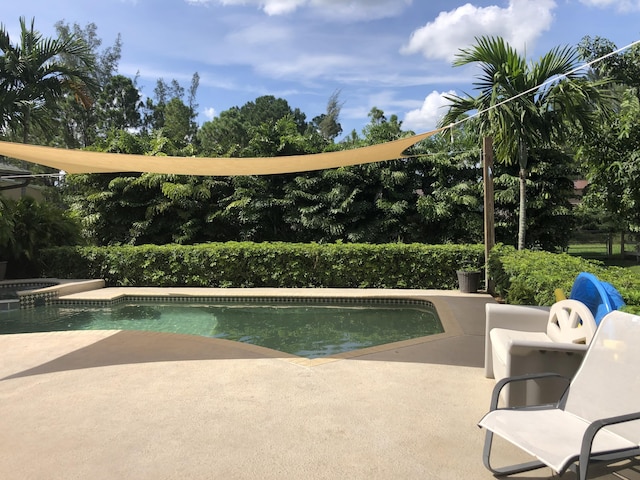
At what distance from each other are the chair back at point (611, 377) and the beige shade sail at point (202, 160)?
3284mm

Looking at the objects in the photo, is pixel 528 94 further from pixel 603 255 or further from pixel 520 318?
pixel 603 255

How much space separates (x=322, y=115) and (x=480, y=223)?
32.7m

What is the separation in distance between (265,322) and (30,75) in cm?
1068

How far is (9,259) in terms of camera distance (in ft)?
37.1

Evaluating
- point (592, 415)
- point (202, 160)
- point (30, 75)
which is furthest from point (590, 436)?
point (30, 75)

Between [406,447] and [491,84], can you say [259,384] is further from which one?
[491,84]

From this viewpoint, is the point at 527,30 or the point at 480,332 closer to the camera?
the point at 480,332

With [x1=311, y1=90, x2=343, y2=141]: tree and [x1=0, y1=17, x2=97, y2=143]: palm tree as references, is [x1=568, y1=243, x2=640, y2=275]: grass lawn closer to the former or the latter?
[x1=0, y1=17, x2=97, y2=143]: palm tree

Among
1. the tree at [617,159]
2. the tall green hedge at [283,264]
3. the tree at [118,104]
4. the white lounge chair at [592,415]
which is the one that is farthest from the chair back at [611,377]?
the tree at [118,104]

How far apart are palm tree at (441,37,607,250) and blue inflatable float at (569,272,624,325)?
4.70 metres

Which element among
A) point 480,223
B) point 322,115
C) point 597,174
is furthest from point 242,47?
point 322,115

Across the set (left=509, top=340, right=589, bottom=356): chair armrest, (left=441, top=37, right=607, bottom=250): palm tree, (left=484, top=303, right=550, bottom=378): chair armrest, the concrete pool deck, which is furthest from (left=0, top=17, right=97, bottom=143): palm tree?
(left=509, top=340, right=589, bottom=356): chair armrest

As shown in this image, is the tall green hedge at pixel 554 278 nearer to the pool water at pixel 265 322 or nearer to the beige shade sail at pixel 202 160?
the pool water at pixel 265 322

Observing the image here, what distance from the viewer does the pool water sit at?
6207mm
